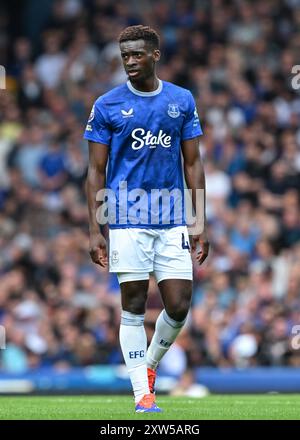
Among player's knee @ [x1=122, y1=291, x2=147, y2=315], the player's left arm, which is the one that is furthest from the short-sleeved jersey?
player's knee @ [x1=122, y1=291, x2=147, y2=315]

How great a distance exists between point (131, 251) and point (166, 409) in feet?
4.05

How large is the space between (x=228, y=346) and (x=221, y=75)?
562 cm

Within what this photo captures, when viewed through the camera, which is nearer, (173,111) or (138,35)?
(138,35)

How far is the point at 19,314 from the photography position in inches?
684

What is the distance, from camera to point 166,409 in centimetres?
961

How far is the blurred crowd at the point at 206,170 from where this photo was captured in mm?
16594

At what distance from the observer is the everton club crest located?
9.41 m

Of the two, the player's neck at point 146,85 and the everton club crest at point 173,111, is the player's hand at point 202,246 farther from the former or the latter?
the player's neck at point 146,85

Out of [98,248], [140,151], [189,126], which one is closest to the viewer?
[98,248]

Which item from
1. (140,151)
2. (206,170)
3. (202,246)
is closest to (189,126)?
(140,151)

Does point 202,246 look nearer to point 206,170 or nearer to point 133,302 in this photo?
point 133,302

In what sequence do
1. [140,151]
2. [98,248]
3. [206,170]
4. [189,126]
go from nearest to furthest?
1. [98,248]
2. [140,151]
3. [189,126]
4. [206,170]
